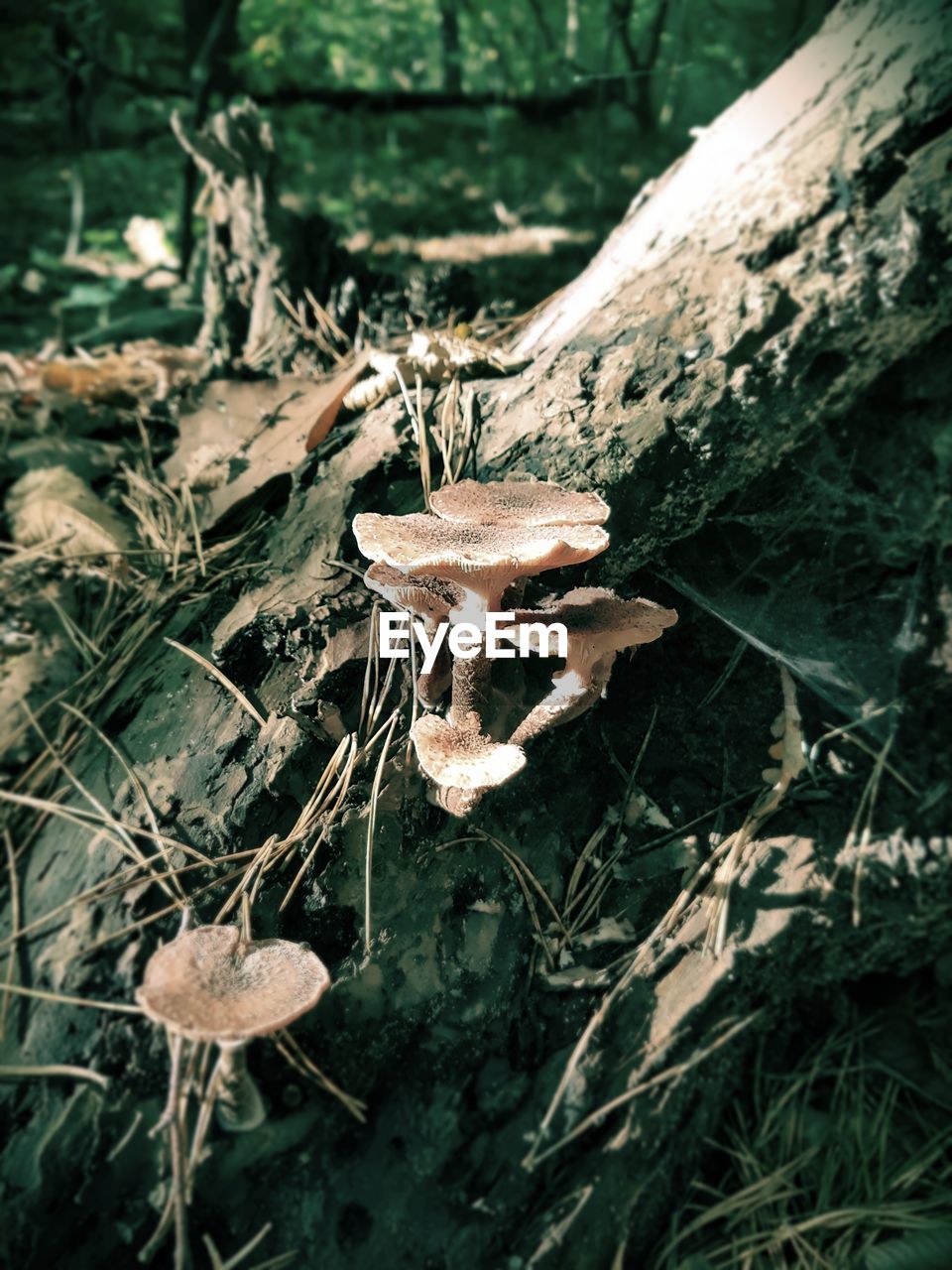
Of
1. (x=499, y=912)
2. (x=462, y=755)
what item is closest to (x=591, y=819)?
(x=499, y=912)

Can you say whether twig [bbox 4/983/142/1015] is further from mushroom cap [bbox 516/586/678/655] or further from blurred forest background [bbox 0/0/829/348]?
blurred forest background [bbox 0/0/829/348]

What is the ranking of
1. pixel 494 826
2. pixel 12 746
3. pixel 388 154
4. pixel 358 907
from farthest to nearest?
pixel 388 154 → pixel 12 746 → pixel 494 826 → pixel 358 907

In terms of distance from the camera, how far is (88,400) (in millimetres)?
3496

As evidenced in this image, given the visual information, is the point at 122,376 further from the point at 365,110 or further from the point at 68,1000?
the point at 365,110

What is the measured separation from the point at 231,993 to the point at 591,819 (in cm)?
103

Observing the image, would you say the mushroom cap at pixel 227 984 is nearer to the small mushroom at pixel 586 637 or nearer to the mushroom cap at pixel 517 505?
the small mushroom at pixel 586 637

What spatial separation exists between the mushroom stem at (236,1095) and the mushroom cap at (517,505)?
1.25 meters

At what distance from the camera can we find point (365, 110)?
25.3 feet

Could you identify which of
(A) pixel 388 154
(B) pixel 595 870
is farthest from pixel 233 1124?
(A) pixel 388 154

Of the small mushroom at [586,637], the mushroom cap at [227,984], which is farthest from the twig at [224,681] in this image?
the small mushroom at [586,637]

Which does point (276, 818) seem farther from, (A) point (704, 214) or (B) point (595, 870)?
(A) point (704, 214)

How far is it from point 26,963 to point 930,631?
230 cm

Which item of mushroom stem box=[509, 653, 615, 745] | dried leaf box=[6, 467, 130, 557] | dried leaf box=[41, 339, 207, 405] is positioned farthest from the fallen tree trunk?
dried leaf box=[41, 339, 207, 405]

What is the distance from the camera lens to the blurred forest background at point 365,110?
6.08 m
